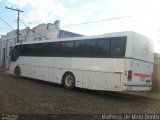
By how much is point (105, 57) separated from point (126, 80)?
1961 millimetres

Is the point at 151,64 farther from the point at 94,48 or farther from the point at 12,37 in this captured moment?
the point at 12,37

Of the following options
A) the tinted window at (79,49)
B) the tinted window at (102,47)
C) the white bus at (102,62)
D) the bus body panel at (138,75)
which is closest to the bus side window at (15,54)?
the white bus at (102,62)

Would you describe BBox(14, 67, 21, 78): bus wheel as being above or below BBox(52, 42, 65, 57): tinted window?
below

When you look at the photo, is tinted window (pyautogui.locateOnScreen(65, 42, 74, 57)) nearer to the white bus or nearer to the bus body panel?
the white bus

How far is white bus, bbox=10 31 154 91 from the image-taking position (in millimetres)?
13914

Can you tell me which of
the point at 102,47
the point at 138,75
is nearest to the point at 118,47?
the point at 102,47

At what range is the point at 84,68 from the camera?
1652cm

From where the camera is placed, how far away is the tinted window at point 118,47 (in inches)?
552

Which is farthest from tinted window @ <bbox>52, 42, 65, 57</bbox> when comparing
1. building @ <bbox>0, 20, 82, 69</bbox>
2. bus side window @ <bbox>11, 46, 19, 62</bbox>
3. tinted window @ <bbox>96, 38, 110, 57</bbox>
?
building @ <bbox>0, 20, 82, 69</bbox>

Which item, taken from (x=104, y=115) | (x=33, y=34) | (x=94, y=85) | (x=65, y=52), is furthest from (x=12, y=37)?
(x=104, y=115)

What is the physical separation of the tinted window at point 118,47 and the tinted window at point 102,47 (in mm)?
369

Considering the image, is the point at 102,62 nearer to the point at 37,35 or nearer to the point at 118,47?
the point at 118,47

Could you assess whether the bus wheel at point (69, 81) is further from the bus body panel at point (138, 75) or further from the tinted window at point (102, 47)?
the bus body panel at point (138, 75)

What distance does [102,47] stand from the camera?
15391 mm
